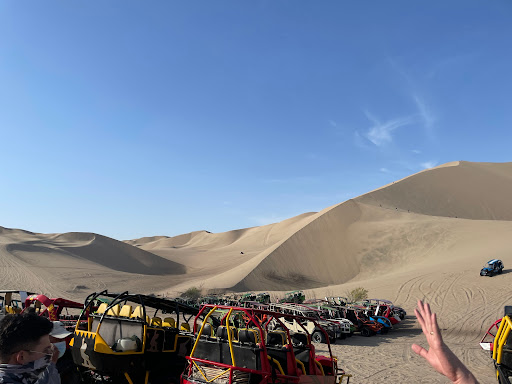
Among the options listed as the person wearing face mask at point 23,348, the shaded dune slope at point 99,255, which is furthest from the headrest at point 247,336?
the shaded dune slope at point 99,255

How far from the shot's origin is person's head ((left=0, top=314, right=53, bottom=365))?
7.54 ft

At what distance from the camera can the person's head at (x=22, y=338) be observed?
7.54 ft

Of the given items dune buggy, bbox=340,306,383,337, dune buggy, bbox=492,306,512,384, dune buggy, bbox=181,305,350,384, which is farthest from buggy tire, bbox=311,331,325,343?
dune buggy, bbox=492,306,512,384

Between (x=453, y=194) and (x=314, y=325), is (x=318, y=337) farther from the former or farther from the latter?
(x=453, y=194)

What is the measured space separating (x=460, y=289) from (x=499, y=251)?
13777 millimetres

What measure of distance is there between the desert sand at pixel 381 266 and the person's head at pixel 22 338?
30.1 ft

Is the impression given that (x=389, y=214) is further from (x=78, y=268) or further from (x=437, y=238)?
(x=78, y=268)

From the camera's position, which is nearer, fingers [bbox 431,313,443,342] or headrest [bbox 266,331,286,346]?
fingers [bbox 431,313,443,342]

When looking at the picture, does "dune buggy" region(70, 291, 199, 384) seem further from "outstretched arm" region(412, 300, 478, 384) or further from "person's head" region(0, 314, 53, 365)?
"outstretched arm" region(412, 300, 478, 384)

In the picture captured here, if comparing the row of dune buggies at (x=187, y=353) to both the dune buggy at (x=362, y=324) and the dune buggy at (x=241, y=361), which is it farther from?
the dune buggy at (x=362, y=324)

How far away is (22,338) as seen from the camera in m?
2.33

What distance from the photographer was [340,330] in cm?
1669

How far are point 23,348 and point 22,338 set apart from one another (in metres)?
0.06

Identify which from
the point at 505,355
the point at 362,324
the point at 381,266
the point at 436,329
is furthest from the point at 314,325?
the point at 381,266
